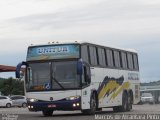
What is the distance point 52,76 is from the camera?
83.8 feet

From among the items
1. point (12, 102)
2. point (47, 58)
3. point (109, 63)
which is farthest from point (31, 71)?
point (12, 102)

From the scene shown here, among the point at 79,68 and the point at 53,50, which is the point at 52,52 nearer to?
the point at 53,50

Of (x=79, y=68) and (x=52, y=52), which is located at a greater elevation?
(x=52, y=52)

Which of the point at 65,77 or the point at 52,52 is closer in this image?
the point at 65,77

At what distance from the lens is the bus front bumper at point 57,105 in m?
25.3

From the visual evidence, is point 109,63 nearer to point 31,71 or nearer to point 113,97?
point 113,97

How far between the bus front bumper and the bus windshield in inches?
25.0

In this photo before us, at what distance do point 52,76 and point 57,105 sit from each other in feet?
4.38

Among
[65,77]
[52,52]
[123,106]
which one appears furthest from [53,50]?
[123,106]

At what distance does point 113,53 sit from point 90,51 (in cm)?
374

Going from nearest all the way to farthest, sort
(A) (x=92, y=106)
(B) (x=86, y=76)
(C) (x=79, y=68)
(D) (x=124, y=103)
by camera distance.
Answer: (C) (x=79, y=68) < (B) (x=86, y=76) < (A) (x=92, y=106) < (D) (x=124, y=103)

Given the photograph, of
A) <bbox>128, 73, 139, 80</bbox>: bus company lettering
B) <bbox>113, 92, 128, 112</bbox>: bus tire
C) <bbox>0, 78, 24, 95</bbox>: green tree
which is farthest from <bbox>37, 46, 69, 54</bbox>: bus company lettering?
<bbox>0, 78, 24, 95</bbox>: green tree

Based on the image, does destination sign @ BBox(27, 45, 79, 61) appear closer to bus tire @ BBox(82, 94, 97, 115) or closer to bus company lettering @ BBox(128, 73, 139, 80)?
bus tire @ BBox(82, 94, 97, 115)

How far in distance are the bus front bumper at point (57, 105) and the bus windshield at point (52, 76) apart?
25.0 inches
